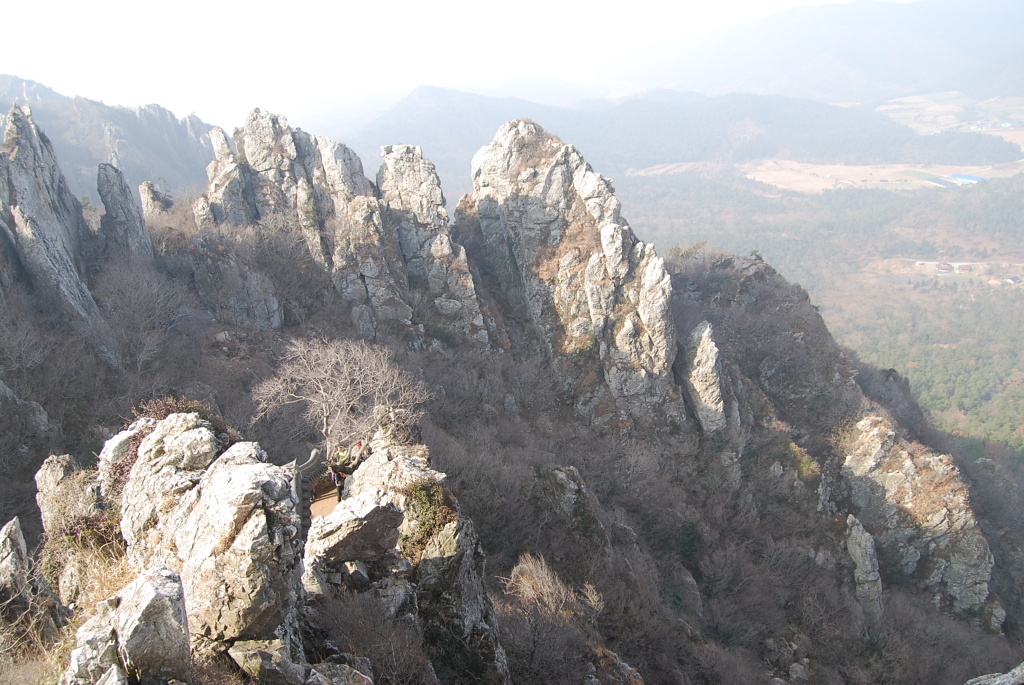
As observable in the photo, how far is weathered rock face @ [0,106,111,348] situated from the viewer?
25.2m

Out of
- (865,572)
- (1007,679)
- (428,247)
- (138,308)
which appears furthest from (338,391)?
(865,572)

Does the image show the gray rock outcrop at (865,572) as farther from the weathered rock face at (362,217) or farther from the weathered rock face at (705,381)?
the weathered rock face at (362,217)

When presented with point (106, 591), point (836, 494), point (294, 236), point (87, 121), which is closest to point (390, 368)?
point (294, 236)

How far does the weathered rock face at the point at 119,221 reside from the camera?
3212 centimetres

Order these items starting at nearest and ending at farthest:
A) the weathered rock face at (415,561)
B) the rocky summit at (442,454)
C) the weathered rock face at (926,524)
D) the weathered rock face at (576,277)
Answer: the rocky summit at (442,454)
the weathered rock face at (415,561)
the weathered rock face at (926,524)
the weathered rock face at (576,277)

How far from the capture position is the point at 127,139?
329 ft

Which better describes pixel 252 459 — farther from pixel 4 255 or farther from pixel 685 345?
pixel 685 345

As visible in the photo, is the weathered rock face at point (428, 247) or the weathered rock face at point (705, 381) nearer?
the weathered rock face at point (705, 381)

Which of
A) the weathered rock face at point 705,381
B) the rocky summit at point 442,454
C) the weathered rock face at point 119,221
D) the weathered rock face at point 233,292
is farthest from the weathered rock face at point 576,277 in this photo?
the weathered rock face at point 119,221

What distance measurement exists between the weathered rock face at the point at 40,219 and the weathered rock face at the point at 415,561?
2168 cm

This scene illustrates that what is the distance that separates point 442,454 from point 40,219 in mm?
23016

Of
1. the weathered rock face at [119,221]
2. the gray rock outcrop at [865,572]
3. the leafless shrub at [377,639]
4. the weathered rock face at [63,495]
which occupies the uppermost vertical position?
the weathered rock face at [119,221]

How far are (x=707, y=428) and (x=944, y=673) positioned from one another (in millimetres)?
15892

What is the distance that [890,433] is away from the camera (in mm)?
36656
